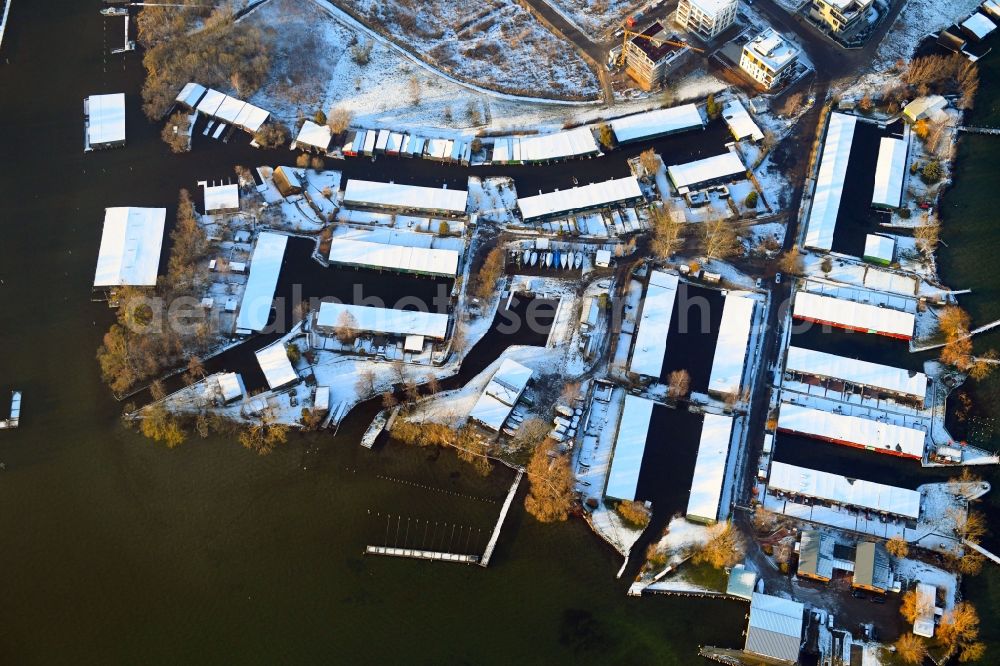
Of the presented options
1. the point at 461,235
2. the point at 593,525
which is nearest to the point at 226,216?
the point at 461,235

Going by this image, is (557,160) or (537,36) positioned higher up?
(537,36)

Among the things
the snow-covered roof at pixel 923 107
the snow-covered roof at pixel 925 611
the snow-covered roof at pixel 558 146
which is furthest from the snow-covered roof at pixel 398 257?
the snow-covered roof at pixel 923 107

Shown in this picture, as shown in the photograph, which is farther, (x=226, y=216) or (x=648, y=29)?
(x=648, y=29)

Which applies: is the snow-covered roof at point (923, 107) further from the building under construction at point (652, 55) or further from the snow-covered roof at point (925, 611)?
the snow-covered roof at point (925, 611)

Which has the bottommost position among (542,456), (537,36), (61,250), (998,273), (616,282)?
(542,456)

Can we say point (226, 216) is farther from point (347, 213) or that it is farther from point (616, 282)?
point (616, 282)

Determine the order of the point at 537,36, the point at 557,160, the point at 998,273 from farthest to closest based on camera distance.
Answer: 1. the point at 537,36
2. the point at 557,160
3. the point at 998,273

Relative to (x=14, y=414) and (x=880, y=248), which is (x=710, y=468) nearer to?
(x=880, y=248)

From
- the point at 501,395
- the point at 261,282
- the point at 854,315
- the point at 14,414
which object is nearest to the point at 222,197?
the point at 261,282
